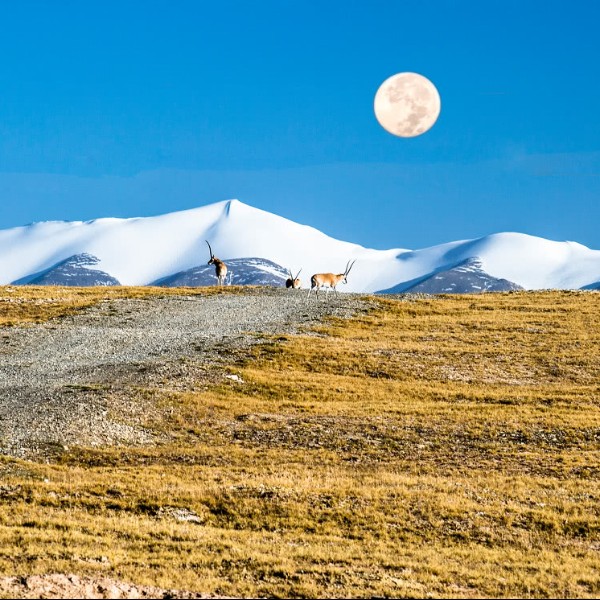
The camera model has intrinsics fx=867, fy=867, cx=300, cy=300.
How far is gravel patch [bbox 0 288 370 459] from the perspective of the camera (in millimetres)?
30062

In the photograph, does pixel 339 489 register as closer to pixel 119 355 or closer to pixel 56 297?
pixel 119 355

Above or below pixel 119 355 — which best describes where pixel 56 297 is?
above

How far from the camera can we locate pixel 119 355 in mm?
45312

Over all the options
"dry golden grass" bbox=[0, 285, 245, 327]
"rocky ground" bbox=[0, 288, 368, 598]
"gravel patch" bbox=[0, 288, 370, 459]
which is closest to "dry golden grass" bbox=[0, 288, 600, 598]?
"rocky ground" bbox=[0, 288, 368, 598]

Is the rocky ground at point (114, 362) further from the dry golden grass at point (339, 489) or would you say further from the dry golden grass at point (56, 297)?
the dry golden grass at point (56, 297)

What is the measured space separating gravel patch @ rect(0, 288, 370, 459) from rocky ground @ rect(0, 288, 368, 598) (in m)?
0.05

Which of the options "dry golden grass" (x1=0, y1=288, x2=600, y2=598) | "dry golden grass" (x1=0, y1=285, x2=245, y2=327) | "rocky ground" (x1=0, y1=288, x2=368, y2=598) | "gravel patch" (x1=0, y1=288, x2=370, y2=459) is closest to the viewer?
"dry golden grass" (x1=0, y1=288, x2=600, y2=598)

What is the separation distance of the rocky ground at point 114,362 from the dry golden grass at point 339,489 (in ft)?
3.52

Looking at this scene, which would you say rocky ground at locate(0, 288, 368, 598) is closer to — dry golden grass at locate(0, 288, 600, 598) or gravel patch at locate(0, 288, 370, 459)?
gravel patch at locate(0, 288, 370, 459)

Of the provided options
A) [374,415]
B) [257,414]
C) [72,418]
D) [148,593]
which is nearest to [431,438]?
[374,415]

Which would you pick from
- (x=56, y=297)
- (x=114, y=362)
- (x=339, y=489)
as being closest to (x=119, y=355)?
(x=114, y=362)

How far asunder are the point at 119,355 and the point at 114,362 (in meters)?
3.06

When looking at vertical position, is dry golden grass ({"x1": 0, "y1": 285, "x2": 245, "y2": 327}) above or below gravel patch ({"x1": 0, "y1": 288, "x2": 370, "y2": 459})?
above

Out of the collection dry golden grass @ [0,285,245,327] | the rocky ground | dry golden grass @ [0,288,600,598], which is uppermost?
dry golden grass @ [0,285,245,327]
